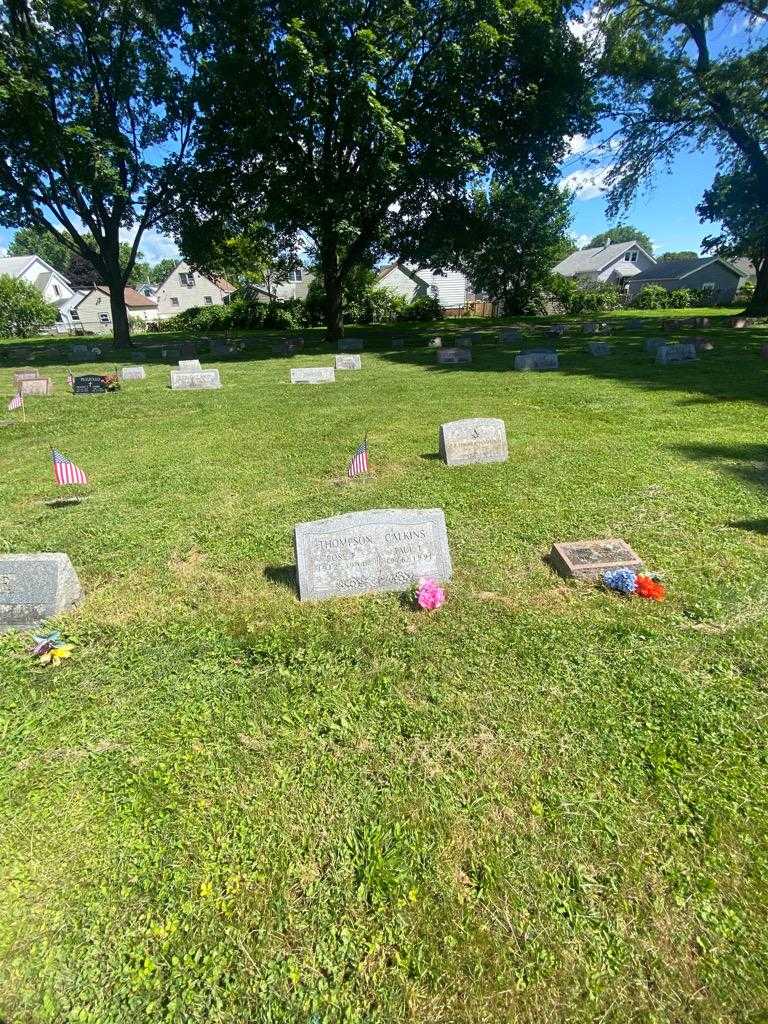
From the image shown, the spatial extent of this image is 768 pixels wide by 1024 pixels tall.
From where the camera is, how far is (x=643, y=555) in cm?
495

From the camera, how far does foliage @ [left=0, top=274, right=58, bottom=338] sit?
1896 inches

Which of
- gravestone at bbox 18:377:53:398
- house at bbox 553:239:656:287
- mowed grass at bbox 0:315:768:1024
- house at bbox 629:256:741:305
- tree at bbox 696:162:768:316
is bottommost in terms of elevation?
mowed grass at bbox 0:315:768:1024

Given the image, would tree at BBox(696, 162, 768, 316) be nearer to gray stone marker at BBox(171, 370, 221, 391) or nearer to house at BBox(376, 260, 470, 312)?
gray stone marker at BBox(171, 370, 221, 391)

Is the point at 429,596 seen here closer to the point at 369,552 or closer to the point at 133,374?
the point at 369,552

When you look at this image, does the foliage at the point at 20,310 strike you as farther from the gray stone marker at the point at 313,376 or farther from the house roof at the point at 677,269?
the house roof at the point at 677,269

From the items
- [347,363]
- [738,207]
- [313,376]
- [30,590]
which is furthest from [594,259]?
[30,590]

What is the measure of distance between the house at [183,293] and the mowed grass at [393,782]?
212 ft

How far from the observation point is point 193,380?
1533cm

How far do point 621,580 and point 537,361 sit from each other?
13.1 m

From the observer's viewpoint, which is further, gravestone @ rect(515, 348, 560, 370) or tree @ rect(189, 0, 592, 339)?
tree @ rect(189, 0, 592, 339)

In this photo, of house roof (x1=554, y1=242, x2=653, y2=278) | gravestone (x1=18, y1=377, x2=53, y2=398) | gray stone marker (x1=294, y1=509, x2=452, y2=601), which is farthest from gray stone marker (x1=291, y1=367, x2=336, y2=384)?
house roof (x1=554, y1=242, x2=653, y2=278)

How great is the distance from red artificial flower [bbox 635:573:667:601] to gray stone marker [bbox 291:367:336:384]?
12.8 meters

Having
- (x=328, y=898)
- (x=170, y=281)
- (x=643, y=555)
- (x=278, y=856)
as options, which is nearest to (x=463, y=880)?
(x=328, y=898)

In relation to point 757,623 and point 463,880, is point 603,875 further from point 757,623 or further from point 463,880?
point 757,623
